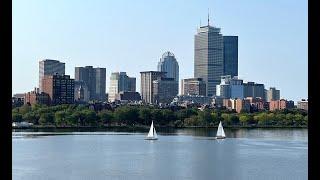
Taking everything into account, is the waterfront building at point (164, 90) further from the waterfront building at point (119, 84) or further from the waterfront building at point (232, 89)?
the waterfront building at point (232, 89)

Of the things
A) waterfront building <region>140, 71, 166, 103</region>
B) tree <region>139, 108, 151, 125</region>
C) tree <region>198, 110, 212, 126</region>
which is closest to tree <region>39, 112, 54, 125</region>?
tree <region>139, 108, 151, 125</region>

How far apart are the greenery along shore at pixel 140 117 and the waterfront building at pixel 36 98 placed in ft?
18.4

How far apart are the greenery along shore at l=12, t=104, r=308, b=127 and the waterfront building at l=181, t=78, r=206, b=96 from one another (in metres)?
34.0

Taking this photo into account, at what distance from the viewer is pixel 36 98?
53.8 m

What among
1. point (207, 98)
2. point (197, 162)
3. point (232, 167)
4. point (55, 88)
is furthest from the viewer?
point (207, 98)

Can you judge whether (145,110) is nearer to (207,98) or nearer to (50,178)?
(50,178)

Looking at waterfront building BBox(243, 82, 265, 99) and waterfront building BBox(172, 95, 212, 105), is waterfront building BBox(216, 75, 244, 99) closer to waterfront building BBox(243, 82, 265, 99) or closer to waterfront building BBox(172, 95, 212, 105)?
waterfront building BBox(243, 82, 265, 99)

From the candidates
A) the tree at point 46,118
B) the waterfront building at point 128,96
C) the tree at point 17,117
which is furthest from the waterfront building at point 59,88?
the waterfront building at point 128,96

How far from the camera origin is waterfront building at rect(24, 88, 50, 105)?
5328 centimetres

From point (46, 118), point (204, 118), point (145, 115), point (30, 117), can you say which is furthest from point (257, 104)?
point (30, 117)

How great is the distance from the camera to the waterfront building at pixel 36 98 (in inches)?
2098

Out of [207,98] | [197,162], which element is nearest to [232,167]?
[197,162]
